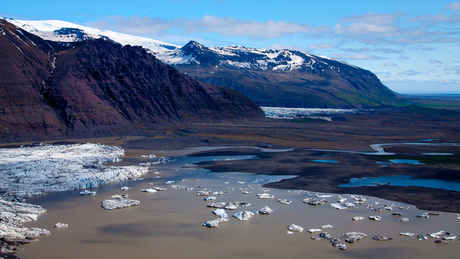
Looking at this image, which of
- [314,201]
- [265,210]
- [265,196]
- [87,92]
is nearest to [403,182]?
[314,201]

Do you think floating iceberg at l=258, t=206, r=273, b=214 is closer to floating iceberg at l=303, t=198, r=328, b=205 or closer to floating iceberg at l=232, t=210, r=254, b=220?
floating iceberg at l=232, t=210, r=254, b=220

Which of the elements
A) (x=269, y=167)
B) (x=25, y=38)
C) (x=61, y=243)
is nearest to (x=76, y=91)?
(x=25, y=38)

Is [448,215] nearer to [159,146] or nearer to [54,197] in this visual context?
[54,197]

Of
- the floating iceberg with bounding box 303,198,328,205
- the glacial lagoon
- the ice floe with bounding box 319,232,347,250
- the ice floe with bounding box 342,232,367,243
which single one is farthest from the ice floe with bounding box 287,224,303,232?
the glacial lagoon

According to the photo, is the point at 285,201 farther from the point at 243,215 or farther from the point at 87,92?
the point at 87,92

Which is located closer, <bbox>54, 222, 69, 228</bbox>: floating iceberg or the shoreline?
<bbox>54, 222, 69, 228</bbox>: floating iceberg

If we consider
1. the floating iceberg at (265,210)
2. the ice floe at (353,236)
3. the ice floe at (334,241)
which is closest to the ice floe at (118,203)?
the floating iceberg at (265,210)
